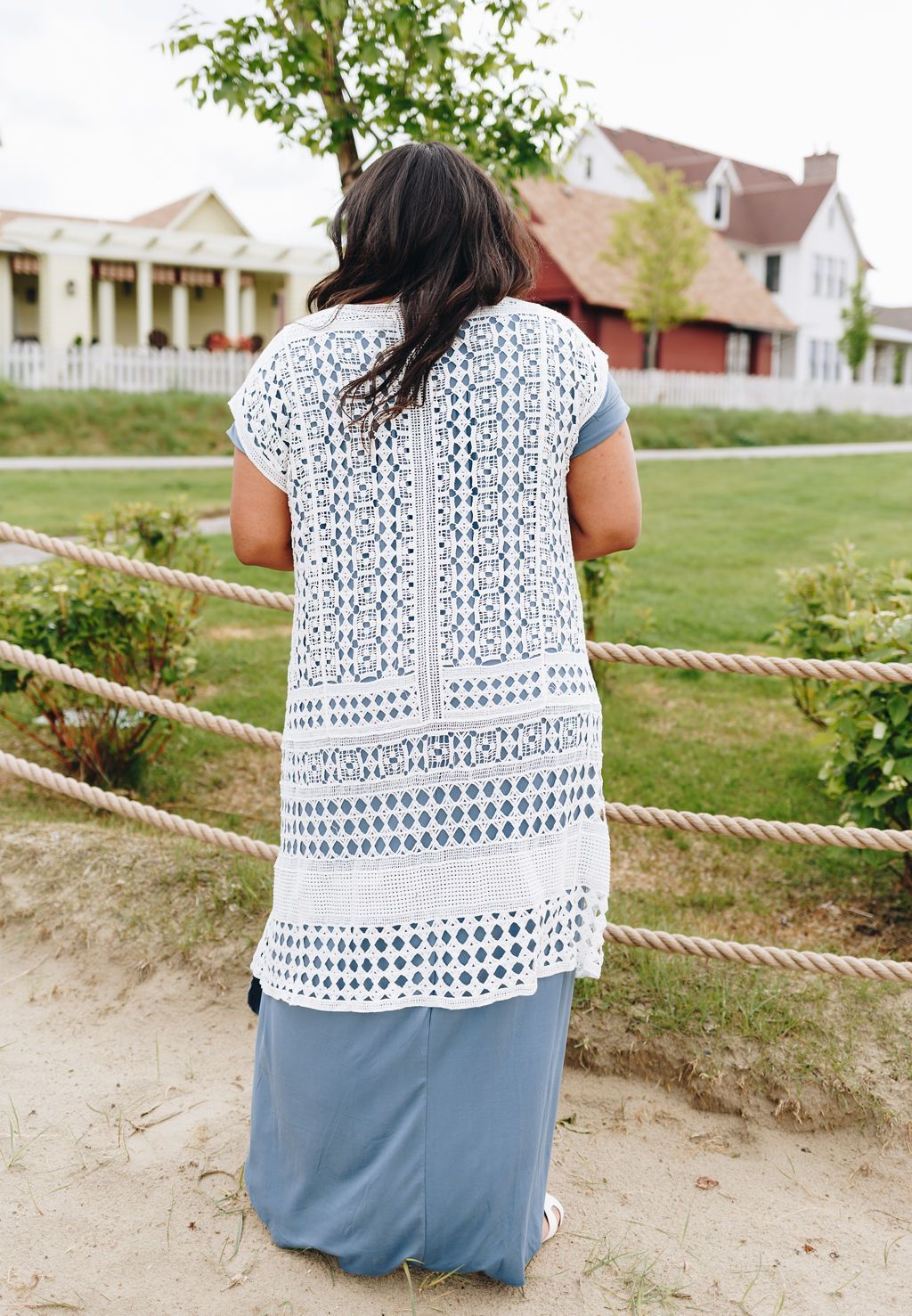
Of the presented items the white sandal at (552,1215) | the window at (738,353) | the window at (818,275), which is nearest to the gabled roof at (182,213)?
the window at (738,353)

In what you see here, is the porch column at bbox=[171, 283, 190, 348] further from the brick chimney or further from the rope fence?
the rope fence

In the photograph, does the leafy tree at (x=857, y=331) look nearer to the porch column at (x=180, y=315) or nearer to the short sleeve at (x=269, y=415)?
the porch column at (x=180, y=315)

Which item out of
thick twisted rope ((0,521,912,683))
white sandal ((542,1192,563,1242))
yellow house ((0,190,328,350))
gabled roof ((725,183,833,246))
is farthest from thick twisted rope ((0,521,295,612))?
gabled roof ((725,183,833,246))

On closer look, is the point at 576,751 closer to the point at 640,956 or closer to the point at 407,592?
the point at 407,592

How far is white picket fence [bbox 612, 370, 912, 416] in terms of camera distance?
74.2 feet

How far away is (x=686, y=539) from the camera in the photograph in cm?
1008

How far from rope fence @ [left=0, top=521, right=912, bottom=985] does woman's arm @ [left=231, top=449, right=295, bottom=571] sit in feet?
2.84

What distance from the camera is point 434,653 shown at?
6.50ft

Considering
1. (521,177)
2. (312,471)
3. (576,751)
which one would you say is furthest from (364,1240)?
(521,177)

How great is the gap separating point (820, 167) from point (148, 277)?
25762 millimetres

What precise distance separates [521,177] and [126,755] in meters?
2.92

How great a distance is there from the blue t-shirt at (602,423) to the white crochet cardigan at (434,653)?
27mm

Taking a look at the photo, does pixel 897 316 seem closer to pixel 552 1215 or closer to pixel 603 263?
pixel 603 263

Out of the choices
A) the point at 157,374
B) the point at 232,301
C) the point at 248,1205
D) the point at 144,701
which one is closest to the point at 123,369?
the point at 157,374
